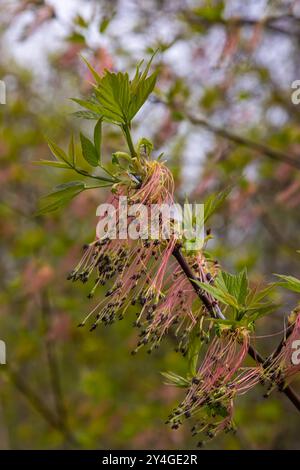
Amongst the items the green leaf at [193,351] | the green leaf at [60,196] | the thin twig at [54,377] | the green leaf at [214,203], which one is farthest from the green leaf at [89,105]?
the thin twig at [54,377]

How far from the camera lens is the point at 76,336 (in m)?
3.82

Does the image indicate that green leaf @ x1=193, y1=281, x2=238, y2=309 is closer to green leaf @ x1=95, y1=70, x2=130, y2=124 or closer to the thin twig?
green leaf @ x1=95, y1=70, x2=130, y2=124

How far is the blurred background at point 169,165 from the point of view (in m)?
2.61

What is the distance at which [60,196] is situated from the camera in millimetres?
→ 986

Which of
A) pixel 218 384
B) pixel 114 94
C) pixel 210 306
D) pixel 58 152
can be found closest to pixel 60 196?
pixel 58 152

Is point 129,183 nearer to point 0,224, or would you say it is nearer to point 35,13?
point 35,13

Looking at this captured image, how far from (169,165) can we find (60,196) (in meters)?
2.06

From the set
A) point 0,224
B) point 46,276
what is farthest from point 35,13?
point 0,224

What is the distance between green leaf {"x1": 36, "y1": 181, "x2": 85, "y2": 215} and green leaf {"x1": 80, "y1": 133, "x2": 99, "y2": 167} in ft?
0.14

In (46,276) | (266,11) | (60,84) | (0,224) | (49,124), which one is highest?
(60,84)

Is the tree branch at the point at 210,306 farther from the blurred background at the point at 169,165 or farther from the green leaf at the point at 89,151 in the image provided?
the blurred background at the point at 169,165

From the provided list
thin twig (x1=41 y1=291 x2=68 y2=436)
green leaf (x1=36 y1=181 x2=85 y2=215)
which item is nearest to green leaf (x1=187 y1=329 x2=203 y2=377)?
green leaf (x1=36 y1=181 x2=85 y2=215)

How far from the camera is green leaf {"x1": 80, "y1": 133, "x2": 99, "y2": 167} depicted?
3.17 feet

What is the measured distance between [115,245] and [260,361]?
1.03ft
